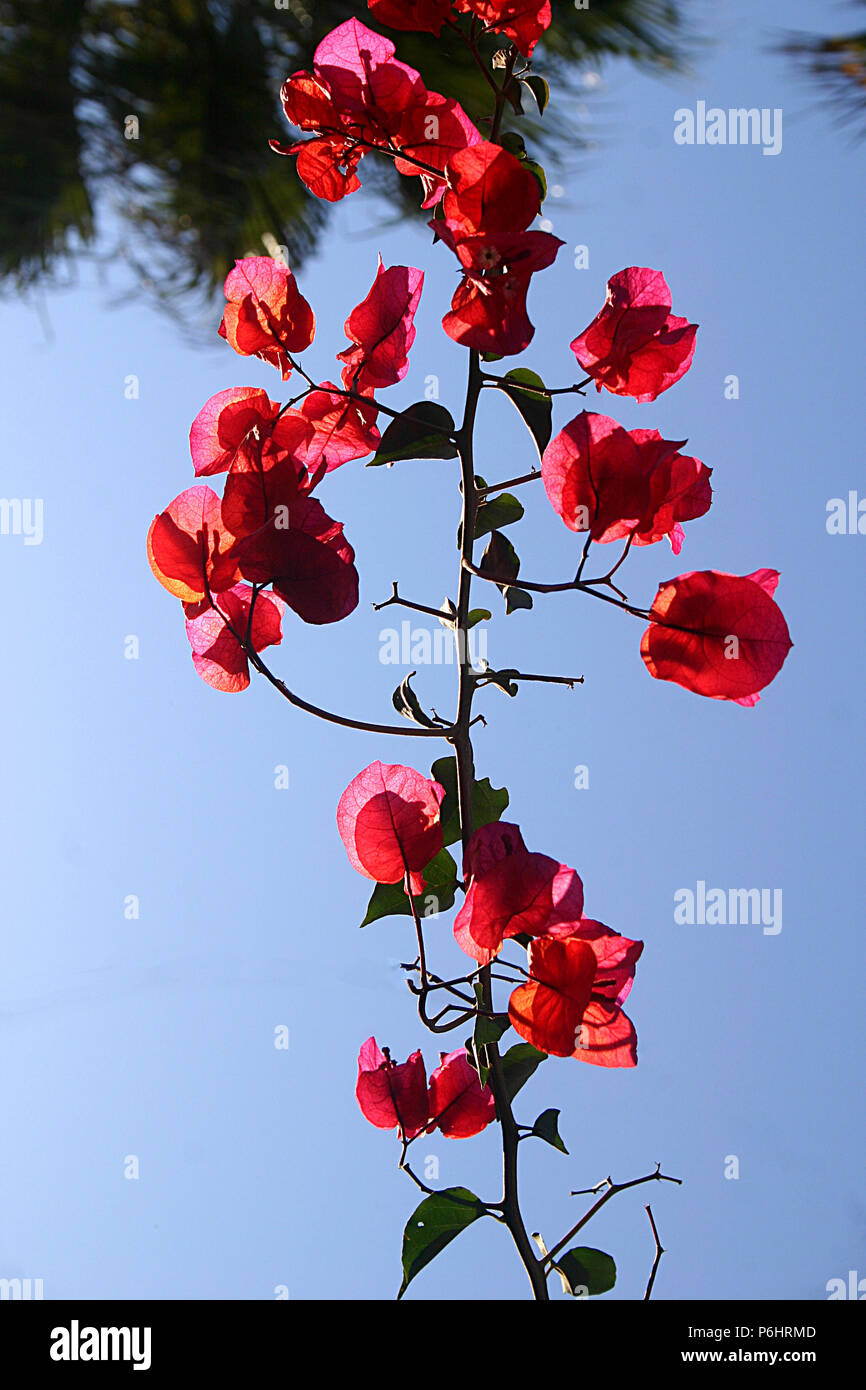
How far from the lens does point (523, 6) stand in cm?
49

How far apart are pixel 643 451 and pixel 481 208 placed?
5.0 inches

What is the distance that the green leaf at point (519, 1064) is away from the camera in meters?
0.52

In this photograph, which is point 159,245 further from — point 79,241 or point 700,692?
point 700,692

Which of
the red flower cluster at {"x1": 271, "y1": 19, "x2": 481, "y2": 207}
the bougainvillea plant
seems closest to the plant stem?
the bougainvillea plant

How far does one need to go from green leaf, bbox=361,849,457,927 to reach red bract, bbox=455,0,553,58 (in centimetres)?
41

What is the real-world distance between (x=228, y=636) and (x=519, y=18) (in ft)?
1.13

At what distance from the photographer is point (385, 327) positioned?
51 cm

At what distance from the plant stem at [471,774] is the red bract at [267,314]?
94 millimetres

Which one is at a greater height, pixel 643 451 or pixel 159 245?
pixel 159 245

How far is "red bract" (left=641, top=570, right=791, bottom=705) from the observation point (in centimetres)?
44

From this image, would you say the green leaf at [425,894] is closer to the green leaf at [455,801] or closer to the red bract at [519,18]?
the green leaf at [455,801]

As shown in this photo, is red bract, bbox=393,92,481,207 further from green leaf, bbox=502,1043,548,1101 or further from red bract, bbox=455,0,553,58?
green leaf, bbox=502,1043,548,1101

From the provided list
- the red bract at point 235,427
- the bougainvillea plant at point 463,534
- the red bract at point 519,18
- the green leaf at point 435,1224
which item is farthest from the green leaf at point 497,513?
the green leaf at point 435,1224
